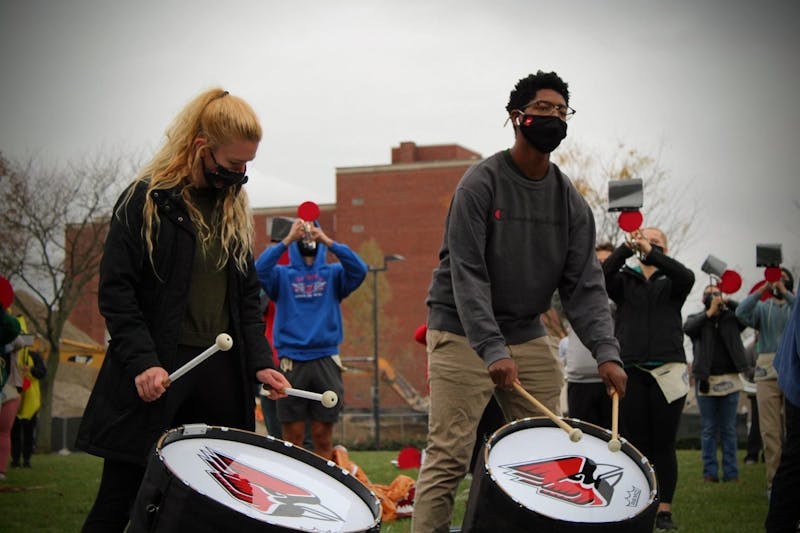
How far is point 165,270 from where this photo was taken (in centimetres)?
400

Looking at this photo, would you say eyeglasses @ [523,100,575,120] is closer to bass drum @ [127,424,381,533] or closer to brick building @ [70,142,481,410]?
bass drum @ [127,424,381,533]

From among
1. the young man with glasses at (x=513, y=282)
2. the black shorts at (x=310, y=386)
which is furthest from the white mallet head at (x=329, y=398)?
the black shorts at (x=310, y=386)

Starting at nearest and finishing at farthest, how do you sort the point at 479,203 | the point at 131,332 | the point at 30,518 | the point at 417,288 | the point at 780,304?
the point at 131,332, the point at 479,203, the point at 30,518, the point at 780,304, the point at 417,288

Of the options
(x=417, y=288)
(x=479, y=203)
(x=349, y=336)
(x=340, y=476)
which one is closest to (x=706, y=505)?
(x=479, y=203)

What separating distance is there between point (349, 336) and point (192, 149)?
2225 inches

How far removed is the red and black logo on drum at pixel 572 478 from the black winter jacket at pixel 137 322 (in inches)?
47.2

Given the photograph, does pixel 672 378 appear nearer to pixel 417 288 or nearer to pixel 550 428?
pixel 550 428

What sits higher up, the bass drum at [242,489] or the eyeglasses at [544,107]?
the eyeglasses at [544,107]

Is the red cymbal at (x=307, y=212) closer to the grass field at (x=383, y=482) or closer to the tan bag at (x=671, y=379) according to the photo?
the grass field at (x=383, y=482)

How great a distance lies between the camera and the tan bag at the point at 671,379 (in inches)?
281

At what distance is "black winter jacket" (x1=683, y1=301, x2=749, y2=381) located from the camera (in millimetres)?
11320

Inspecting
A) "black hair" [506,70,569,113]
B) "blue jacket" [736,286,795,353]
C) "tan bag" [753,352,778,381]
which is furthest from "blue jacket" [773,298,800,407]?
"blue jacket" [736,286,795,353]

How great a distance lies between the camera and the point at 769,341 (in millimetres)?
10617

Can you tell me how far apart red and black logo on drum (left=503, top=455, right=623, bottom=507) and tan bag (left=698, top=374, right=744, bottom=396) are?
807 cm
